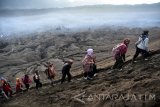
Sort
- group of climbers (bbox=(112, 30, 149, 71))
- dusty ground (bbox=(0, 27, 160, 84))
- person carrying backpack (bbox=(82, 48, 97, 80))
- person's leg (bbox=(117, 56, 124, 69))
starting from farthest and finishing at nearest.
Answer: dusty ground (bbox=(0, 27, 160, 84)) → person's leg (bbox=(117, 56, 124, 69)) → person carrying backpack (bbox=(82, 48, 97, 80)) → group of climbers (bbox=(112, 30, 149, 71))

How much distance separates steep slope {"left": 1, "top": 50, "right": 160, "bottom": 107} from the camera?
11094 millimetres

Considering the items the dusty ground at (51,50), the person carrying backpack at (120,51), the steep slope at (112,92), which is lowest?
the dusty ground at (51,50)

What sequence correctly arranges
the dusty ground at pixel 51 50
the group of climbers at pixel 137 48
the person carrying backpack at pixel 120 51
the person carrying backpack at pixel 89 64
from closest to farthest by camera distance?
the group of climbers at pixel 137 48, the person carrying backpack at pixel 89 64, the person carrying backpack at pixel 120 51, the dusty ground at pixel 51 50

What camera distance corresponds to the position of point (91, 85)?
46.7 ft

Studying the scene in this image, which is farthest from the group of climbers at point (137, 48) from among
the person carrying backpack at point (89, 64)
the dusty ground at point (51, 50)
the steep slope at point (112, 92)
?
the dusty ground at point (51, 50)

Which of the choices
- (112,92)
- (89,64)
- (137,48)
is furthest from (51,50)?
(112,92)

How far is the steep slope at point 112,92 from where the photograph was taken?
36.4 ft

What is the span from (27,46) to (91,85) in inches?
1724

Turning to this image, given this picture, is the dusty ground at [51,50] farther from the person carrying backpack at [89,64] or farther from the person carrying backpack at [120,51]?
the person carrying backpack at [120,51]

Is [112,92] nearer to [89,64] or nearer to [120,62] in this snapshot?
[89,64]

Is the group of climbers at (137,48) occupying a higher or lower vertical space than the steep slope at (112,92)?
higher

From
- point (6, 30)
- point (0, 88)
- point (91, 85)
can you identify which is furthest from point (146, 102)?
point (6, 30)

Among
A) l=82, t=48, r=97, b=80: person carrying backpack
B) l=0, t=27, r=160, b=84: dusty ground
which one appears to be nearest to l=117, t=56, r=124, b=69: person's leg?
l=82, t=48, r=97, b=80: person carrying backpack

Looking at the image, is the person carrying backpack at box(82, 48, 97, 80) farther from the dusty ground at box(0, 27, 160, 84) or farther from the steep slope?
the dusty ground at box(0, 27, 160, 84)
